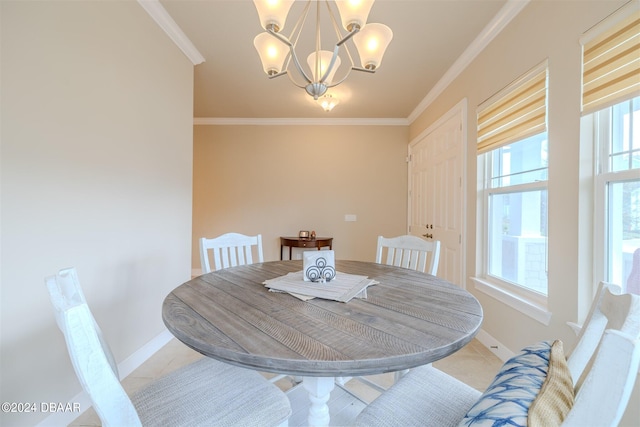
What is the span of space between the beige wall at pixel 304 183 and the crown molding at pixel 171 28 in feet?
6.21

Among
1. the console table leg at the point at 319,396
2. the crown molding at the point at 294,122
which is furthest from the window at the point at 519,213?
the crown molding at the point at 294,122

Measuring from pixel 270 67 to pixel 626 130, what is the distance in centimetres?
187

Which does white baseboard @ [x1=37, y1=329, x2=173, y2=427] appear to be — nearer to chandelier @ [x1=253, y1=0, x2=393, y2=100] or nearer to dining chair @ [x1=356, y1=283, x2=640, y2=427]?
dining chair @ [x1=356, y1=283, x2=640, y2=427]

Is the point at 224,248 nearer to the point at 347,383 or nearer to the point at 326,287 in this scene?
the point at 326,287

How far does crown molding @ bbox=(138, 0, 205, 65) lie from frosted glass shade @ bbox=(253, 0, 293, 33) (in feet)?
3.83

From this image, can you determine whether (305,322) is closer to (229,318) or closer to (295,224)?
(229,318)

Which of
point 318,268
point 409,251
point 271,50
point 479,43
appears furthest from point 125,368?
point 479,43

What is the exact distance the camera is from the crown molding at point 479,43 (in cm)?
189

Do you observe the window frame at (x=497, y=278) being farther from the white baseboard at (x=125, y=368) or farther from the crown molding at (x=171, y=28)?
the crown molding at (x=171, y=28)

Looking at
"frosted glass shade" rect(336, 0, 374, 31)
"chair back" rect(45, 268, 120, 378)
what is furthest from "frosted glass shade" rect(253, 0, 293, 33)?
"chair back" rect(45, 268, 120, 378)

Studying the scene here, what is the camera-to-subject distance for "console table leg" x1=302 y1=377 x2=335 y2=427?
0.90 metres

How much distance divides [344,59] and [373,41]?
3.92ft

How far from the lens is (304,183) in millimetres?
4430

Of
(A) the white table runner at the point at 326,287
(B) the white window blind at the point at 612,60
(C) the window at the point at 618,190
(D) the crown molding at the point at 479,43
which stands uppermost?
(D) the crown molding at the point at 479,43
